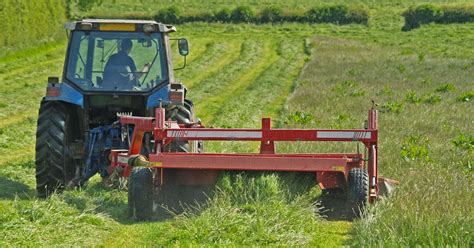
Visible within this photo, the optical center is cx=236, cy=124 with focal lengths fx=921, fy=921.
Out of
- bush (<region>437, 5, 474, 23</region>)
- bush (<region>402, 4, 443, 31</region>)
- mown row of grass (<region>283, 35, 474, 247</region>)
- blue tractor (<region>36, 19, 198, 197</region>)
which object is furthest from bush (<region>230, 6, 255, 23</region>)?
A: blue tractor (<region>36, 19, 198, 197</region>)

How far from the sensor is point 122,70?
36.1 feet

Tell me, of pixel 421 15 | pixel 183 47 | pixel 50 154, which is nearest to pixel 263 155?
pixel 50 154

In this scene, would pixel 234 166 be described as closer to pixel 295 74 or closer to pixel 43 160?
pixel 43 160

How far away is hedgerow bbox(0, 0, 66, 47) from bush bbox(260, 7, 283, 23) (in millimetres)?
13974

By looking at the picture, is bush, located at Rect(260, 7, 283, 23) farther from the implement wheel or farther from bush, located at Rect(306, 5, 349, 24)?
the implement wheel

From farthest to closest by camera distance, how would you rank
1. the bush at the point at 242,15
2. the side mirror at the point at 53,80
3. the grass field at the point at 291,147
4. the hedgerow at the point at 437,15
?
1. the hedgerow at the point at 437,15
2. the bush at the point at 242,15
3. the side mirror at the point at 53,80
4. the grass field at the point at 291,147

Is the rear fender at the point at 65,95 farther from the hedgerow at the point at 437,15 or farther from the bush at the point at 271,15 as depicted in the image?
the hedgerow at the point at 437,15

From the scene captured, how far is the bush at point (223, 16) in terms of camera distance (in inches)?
2019

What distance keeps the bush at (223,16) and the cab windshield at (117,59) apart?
40.4 metres

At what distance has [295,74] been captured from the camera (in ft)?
99.0

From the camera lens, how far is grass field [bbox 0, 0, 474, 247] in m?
7.37

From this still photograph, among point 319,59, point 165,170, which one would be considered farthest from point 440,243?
point 319,59

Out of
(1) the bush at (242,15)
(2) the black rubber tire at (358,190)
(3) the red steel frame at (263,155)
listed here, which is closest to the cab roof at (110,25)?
(3) the red steel frame at (263,155)

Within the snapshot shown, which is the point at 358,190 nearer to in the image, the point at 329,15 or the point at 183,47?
the point at 183,47
